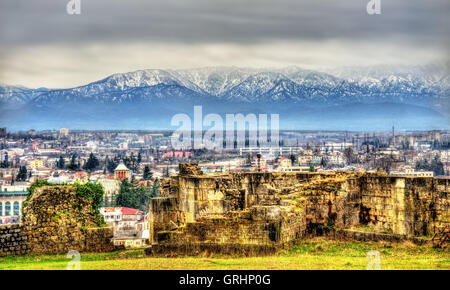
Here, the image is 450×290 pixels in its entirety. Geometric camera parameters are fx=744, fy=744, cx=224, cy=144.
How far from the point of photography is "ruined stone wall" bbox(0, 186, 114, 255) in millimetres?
22562

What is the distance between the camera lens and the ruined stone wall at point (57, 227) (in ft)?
74.0

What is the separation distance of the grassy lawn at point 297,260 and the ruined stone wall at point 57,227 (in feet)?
2.13

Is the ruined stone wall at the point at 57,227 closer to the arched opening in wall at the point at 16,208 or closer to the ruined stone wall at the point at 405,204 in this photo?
the ruined stone wall at the point at 405,204

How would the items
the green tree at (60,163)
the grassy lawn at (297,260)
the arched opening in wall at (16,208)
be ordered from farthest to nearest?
1. the green tree at (60,163)
2. the arched opening in wall at (16,208)
3. the grassy lawn at (297,260)

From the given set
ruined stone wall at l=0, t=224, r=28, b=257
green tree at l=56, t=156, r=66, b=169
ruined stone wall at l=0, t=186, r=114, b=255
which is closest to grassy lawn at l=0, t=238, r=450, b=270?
ruined stone wall at l=0, t=224, r=28, b=257

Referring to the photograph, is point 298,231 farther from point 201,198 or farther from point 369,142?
point 369,142

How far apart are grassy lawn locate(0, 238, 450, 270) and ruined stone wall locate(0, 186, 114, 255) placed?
65cm

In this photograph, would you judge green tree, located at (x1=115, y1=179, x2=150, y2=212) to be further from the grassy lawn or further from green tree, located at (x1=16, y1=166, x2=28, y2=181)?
the grassy lawn

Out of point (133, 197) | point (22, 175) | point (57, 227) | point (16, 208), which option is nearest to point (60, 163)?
point (22, 175)

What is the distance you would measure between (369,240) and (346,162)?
8526cm

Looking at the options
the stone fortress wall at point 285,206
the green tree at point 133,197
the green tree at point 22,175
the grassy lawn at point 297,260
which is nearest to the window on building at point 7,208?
the green tree at point 22,175

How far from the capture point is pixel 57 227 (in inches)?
914
